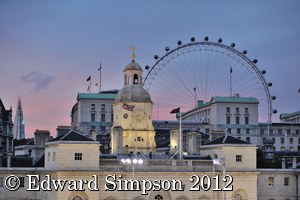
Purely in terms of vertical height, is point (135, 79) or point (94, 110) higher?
point (94, 110)

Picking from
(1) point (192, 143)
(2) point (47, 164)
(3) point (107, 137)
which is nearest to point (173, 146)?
(1) point (192, 143)

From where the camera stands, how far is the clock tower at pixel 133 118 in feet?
275

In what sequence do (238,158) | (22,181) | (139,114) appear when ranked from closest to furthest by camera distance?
(22,181) < (238,158) < (139,114)

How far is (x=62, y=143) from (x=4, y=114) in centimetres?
6053

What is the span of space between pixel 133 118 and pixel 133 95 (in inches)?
106

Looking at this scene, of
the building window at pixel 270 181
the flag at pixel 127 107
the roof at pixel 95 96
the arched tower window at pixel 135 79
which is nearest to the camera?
the building window at pixel 270 181

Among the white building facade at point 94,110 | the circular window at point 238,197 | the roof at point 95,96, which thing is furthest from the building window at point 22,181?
the roof at point 95,96

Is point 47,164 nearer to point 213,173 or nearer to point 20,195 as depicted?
point 20,195

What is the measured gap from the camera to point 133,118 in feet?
277

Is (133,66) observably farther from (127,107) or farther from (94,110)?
(94,110)

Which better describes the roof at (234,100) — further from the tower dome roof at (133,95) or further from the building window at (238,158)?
the building window at (238,158)

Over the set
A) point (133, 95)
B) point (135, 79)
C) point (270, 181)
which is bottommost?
point (270, 181)

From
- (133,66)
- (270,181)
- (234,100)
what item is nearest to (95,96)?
(234,100)

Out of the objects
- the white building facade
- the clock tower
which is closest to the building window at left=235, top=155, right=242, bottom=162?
the clock tower
